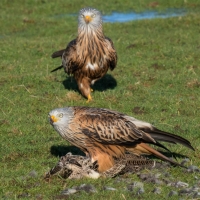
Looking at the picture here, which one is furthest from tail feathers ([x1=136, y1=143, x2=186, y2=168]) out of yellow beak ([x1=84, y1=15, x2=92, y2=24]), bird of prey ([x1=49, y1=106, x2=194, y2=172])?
yellow beak ([x1=84, y1=15, x2=92, y2=24])

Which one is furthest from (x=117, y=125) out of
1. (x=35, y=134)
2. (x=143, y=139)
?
(x=35, y=134)

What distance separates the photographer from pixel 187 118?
36.8 ft

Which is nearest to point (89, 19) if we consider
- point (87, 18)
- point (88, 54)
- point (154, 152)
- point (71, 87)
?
point (87, 18)

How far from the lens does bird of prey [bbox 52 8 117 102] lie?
12664 millimetres

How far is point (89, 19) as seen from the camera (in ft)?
41.6

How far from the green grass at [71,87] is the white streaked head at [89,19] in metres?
1.32

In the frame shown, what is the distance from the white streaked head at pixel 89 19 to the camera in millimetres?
12680

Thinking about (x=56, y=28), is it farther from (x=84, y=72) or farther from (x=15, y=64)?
(x=84, y=72)

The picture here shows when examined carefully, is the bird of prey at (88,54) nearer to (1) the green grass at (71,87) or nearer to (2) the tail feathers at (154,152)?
(1) the green grass at (71,87)

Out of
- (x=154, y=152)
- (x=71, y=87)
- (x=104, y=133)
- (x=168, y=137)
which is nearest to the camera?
(x=104, y=133)

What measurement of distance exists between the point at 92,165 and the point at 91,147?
0.25 metres

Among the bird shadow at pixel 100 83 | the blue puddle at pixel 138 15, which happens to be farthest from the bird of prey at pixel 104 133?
the blue puddle at pixel 138 15

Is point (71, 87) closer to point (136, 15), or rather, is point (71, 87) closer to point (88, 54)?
point (88, 54)

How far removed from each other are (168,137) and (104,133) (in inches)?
32.7
